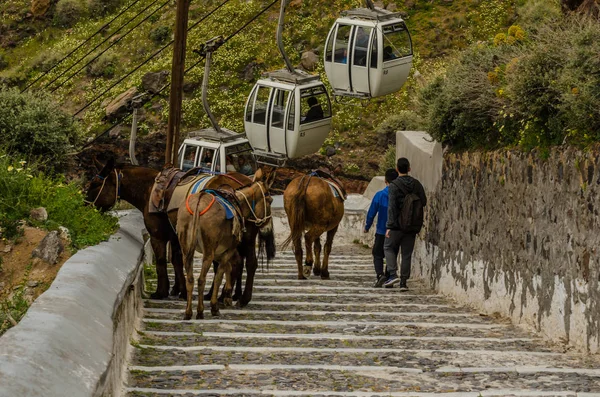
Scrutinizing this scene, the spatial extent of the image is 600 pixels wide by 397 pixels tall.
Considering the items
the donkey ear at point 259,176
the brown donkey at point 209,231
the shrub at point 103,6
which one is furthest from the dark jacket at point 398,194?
the shrub at point 103,6

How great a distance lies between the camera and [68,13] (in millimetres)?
72000

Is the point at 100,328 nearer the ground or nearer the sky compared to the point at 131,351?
nearer the sky

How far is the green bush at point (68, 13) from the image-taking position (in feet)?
236

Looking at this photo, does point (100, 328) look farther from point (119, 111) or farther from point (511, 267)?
point (119, 111)

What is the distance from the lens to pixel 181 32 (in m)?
24.2

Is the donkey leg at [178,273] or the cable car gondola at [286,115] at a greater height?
the cable car gondola at [286,115]

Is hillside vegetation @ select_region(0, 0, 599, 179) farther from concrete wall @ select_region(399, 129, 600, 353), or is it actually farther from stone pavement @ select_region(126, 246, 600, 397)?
stone pavement @ select_region(126, 246, 600, 397)

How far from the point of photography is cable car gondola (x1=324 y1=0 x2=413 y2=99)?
90.2 ft

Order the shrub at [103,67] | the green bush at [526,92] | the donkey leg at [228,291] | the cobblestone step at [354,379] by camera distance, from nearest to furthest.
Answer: the cobblestone step at [354,379] → the green bush at [526,92] → the donkey leg at [228,291] → the shrub at [103,67]

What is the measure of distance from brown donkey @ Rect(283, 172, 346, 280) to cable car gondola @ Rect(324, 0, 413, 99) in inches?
264

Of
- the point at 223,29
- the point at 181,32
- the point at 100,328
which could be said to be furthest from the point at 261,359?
the point at 223,29

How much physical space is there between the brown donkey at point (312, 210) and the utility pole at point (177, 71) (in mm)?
4098

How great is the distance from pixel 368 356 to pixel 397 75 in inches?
702

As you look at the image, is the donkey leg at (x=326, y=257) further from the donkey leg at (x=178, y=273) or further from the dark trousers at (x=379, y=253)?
the donkey leg at (x=178, y=273)
